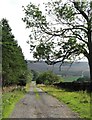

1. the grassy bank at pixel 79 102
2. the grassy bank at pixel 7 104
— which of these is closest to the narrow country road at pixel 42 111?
the grassy bank at pixel 7 104

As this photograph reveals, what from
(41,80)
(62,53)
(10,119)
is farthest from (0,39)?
(41,80)

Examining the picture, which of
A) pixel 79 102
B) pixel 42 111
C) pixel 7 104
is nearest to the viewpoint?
pixel 42 111

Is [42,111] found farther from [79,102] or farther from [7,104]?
[79,102]

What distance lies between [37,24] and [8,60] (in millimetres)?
7580

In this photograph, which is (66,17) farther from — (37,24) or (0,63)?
(0,63)

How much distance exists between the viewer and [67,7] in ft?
141

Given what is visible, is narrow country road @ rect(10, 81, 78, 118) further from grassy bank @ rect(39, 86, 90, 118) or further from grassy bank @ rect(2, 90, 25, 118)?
grassy bank @ rect(39, 86, 90, 118)

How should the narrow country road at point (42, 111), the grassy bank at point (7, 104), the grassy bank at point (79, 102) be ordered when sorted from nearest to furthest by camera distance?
the narrow country road at point (42, 111) < the grassy bank at point (79, 102) < the grassy bank at point (7, 104)

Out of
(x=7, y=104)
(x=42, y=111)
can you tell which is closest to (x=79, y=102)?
(x=7, y=104)

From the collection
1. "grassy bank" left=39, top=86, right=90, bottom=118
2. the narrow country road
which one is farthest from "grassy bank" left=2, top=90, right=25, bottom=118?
"grassy bank" left=39, top=86, right=90, bottom=118

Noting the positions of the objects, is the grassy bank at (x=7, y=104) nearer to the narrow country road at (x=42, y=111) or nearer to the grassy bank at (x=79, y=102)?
the narrow country road at (x=42, y=111)

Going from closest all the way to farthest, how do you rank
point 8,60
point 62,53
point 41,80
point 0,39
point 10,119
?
1. point 10,119
2. point 0,39
3. point 62,53
4. point 8,60
5. point 41,80

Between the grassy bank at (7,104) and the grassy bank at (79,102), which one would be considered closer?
the grassy bank at (79,102)

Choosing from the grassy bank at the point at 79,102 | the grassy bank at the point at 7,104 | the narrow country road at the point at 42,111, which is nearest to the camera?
the narrow country road at the point at 42,111
